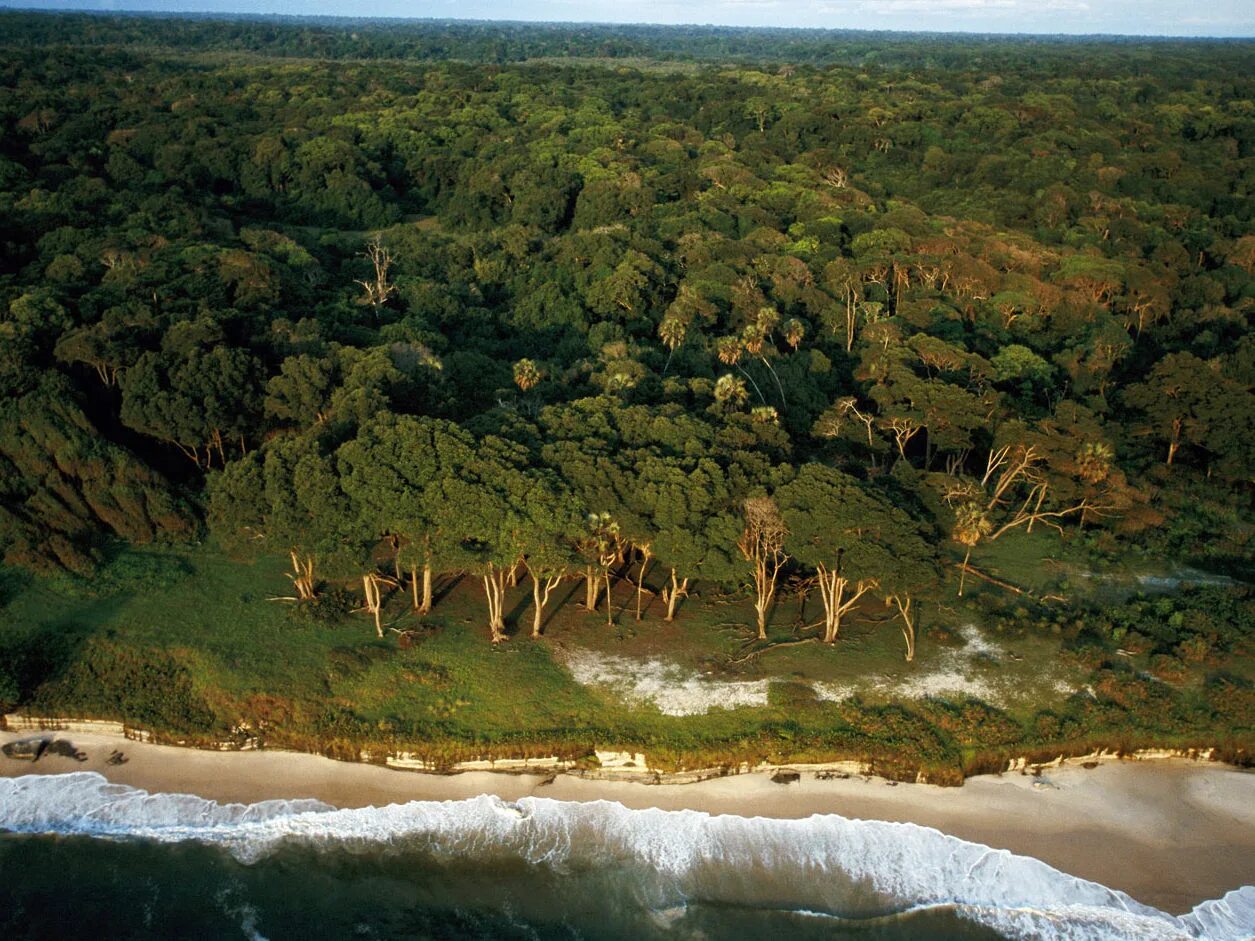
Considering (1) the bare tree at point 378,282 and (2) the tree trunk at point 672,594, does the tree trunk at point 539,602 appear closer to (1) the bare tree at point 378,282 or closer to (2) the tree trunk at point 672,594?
(2) the tree trunk at point 672,594

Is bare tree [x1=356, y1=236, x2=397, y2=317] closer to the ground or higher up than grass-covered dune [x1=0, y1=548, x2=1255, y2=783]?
higher up

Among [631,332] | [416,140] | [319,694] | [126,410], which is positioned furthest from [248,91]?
[319,694]

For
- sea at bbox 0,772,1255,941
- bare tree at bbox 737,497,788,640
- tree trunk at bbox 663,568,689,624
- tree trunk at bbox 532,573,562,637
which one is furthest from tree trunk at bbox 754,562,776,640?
sea at bbox 0,772,1255,941

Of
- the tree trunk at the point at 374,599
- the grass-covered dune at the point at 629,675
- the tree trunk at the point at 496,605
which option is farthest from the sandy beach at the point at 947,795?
the tree trunk at the point at 496,605

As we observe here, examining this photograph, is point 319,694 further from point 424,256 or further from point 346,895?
point 424,256

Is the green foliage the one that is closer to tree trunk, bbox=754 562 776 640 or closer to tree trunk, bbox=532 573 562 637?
tree trunk, bbox=532 573 562 637

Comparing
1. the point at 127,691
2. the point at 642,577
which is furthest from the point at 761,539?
the point at 127,691
